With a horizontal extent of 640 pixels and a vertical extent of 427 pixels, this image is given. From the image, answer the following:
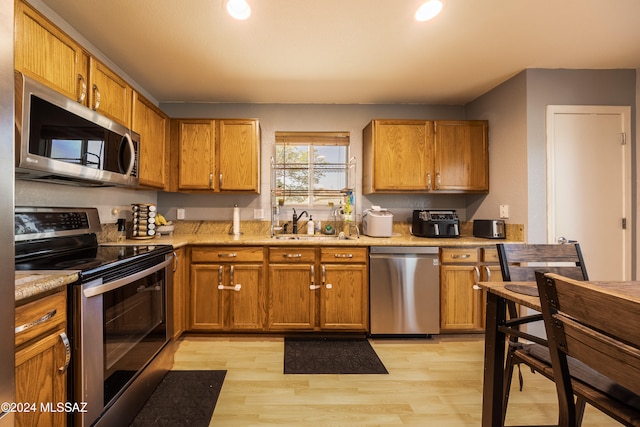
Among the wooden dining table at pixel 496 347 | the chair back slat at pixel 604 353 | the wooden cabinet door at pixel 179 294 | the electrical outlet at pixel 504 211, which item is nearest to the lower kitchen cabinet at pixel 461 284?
the electrical outlet at pixel 504 211

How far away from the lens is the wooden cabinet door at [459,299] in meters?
2.60

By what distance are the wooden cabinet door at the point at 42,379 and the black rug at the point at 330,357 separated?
1.30 metres

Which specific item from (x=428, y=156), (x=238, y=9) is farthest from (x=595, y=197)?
(x=238, y=9)

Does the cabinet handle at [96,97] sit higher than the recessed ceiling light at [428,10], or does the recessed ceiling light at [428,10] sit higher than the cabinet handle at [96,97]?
the recessed ceiling light at [428,10]

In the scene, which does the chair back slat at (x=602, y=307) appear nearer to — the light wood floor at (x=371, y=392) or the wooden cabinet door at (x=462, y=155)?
the light wood floor at (x=371, y=392)

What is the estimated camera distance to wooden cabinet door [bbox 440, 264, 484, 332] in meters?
2.60

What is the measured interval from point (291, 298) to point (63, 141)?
1930 millimetres

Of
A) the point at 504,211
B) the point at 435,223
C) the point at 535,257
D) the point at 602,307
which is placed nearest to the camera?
the point at 602,307

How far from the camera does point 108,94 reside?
6.39ft

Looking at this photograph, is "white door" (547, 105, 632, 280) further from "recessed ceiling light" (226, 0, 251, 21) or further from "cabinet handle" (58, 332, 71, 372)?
"cabinet handle" (58, 332, 71, 372)

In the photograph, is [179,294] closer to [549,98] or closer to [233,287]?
[233,287]

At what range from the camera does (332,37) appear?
203 cm

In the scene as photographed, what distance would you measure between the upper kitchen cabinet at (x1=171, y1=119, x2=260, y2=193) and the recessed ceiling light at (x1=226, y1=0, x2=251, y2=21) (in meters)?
1.20

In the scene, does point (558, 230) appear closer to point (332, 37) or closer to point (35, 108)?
point (332, 37)
